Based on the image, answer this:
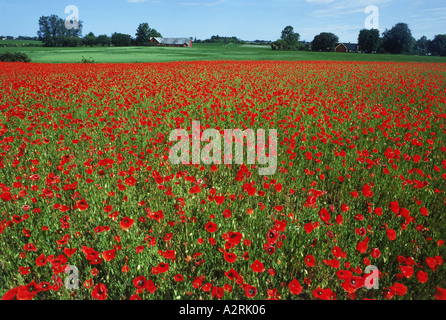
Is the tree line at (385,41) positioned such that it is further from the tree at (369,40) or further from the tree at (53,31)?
the tree at (53,31)

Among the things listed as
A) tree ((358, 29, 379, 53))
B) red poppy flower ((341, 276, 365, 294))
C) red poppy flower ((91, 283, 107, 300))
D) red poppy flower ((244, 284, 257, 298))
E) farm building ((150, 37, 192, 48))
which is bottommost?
red poppy flower ((244, 284, 257, 298))

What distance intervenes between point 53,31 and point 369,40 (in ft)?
278

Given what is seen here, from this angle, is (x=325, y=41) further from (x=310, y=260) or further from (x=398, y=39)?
(x=310, y=260)

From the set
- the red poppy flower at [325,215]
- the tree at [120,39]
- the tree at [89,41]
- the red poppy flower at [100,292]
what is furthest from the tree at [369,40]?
the tree at [89,41]

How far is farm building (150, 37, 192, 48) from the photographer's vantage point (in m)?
89.4

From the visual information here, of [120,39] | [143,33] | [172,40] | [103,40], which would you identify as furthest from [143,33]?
[103,40]

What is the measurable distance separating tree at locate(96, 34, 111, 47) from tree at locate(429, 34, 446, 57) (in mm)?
95663

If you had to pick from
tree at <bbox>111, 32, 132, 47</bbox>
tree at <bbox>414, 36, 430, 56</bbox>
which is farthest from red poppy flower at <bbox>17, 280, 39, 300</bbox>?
tree at <bbox>414, 36, 430, 56</bbox>

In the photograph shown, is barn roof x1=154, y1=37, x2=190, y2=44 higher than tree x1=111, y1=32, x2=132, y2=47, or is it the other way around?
barn roof x1=154, y1=37, x2=190, y2=44

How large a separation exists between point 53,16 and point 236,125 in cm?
9565

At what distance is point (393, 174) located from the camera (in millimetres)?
3822

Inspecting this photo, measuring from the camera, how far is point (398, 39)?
184 ft

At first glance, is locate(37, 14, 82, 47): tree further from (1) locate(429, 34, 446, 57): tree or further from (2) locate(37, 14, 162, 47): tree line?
(1) locate(429, 34, 446, 57): tree
